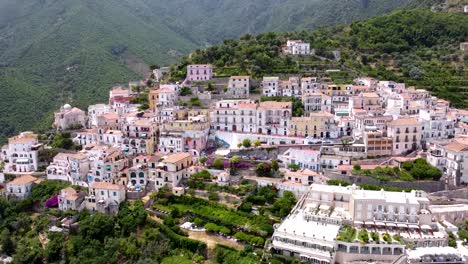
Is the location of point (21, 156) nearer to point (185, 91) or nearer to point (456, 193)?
point (185, 91)

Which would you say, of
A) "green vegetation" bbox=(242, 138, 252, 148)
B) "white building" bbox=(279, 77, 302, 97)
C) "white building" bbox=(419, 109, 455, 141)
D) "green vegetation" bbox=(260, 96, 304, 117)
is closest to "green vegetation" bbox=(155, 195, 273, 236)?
"green vegetation" bbox=(242, 138, 252, 148)

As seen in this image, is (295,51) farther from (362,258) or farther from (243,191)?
(362,258)

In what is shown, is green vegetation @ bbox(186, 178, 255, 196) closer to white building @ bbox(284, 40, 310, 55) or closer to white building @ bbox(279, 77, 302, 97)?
white building @ bbox(279, 77, 302, 97)

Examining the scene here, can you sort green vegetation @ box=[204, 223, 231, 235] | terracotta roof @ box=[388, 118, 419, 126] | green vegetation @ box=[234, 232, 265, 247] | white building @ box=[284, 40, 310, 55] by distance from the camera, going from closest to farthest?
1. green vegetation @ box=[234, 232, 265, 247]
2. green vegetation @ box=[204, 223, 231, 235]
3. terracotta roof @ box=[388, 118, 419, 126]
4. white building @ box=[284, 40, 310, 55]

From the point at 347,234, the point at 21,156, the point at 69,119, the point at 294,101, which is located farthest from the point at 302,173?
the point at 69,119

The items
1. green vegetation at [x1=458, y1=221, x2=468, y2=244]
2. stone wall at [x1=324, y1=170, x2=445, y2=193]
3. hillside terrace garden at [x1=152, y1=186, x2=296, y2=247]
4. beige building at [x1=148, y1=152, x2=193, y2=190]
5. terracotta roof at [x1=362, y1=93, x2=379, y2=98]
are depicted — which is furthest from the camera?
terracotta roof at [x1=362, y1=93, x2=379, y2=98]

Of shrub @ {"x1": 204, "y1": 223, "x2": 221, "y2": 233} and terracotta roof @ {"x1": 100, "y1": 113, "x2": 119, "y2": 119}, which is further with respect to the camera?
terracotta roof @ {"x1": 100, "y1": 113, "x2": 119, "y2": 119}
